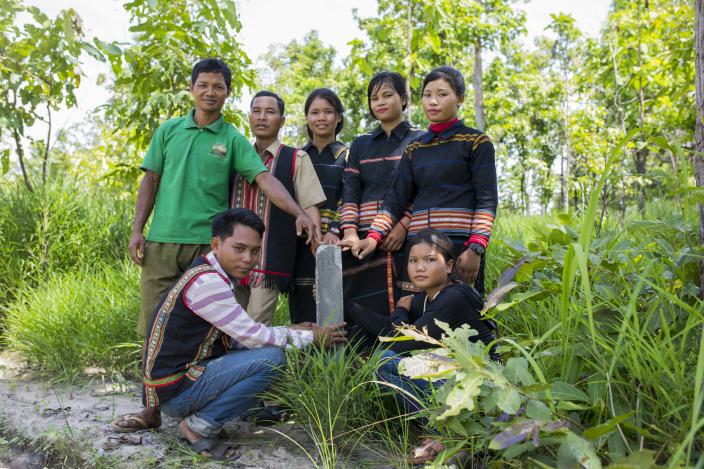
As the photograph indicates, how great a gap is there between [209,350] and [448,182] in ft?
4.96

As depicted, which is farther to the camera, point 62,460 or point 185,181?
point 185,181

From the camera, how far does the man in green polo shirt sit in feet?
11.6

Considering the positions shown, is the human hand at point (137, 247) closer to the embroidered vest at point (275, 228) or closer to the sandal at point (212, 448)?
the embroidered vest at point (275, 228)

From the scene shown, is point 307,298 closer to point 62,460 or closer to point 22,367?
point 62,460

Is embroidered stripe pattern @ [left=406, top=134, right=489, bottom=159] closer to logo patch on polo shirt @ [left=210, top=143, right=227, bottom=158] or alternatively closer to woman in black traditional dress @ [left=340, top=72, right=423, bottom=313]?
woman in black traditional dress @ [left=340, top=72, right=423, bottom=313]

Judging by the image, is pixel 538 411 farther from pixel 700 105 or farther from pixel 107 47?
pixel 107 47

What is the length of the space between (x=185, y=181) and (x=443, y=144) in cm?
150

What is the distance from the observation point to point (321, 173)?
3.92m

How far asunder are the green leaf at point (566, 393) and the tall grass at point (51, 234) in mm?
4683

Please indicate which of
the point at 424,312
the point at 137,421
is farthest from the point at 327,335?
the point at 137,421

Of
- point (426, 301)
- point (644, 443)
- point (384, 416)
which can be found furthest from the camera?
point (426, 301)

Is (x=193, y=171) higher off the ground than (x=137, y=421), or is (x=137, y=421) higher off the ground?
(x=193, y=171)

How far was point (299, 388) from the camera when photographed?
9.33 feet

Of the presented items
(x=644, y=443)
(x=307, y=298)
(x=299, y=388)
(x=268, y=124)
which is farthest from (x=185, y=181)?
(x=644, y=443)
